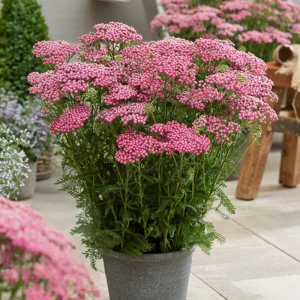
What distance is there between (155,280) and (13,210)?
1.34 metres

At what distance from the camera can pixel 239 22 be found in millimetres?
5832

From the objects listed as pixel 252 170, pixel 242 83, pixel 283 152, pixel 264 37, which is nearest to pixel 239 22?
pixel 264 37

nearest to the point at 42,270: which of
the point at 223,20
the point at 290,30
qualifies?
the point at 223,20

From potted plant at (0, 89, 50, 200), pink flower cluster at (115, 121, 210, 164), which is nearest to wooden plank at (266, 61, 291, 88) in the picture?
potted plant at (0, 89, 50, 200)

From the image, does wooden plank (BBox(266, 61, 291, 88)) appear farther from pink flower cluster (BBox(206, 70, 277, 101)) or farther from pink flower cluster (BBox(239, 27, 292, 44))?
pink flower cluster (BBox(206, 70, 277, 101))

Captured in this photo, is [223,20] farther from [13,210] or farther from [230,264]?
[13,210]

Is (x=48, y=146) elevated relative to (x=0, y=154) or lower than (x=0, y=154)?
lower

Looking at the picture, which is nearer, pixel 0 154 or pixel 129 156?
pixel 129 156

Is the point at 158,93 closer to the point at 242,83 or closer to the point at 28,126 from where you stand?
the point at 242,83

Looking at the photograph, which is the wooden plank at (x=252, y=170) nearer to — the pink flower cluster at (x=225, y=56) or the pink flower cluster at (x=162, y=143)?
the pink flower cluster at (x=225, y=56)

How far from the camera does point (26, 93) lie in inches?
212

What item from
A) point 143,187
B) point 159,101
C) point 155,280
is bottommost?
point 155,280

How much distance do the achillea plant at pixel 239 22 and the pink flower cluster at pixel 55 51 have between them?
2397 mm

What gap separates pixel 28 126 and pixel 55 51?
2.04m
